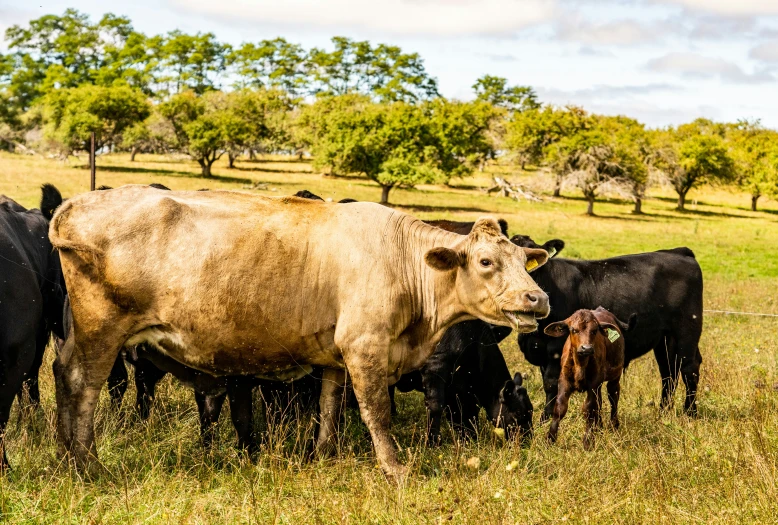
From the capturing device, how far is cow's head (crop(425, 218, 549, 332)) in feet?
20.6

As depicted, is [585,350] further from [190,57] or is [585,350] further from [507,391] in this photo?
[190,57]

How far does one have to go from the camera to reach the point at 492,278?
645 cm

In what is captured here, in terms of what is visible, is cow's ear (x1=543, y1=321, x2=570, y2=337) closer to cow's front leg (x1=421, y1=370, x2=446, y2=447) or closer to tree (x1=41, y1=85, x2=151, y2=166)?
cow's front leg (x1=421, y1=370, x2=446, y2=447)

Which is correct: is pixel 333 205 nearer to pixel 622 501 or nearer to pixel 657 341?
pixel 622 501

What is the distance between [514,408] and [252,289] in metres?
3.18

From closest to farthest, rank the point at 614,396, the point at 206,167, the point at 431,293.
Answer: the point at 431,293 → the point at 614,396 → the point at 206,167

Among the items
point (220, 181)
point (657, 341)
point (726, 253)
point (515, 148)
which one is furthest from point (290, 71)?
point (657, 341)

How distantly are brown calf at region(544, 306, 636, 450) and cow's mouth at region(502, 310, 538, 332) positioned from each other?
1.66m

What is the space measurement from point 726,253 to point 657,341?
87.7ft

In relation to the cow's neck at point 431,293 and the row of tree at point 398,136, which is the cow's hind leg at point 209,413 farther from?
the row of tree at point 398,136

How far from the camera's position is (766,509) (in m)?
5.54

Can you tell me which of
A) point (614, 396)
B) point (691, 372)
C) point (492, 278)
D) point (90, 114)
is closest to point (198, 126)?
point (90, 114)

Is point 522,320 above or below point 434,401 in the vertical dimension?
above

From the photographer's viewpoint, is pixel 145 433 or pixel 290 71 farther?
pixel 290 71
